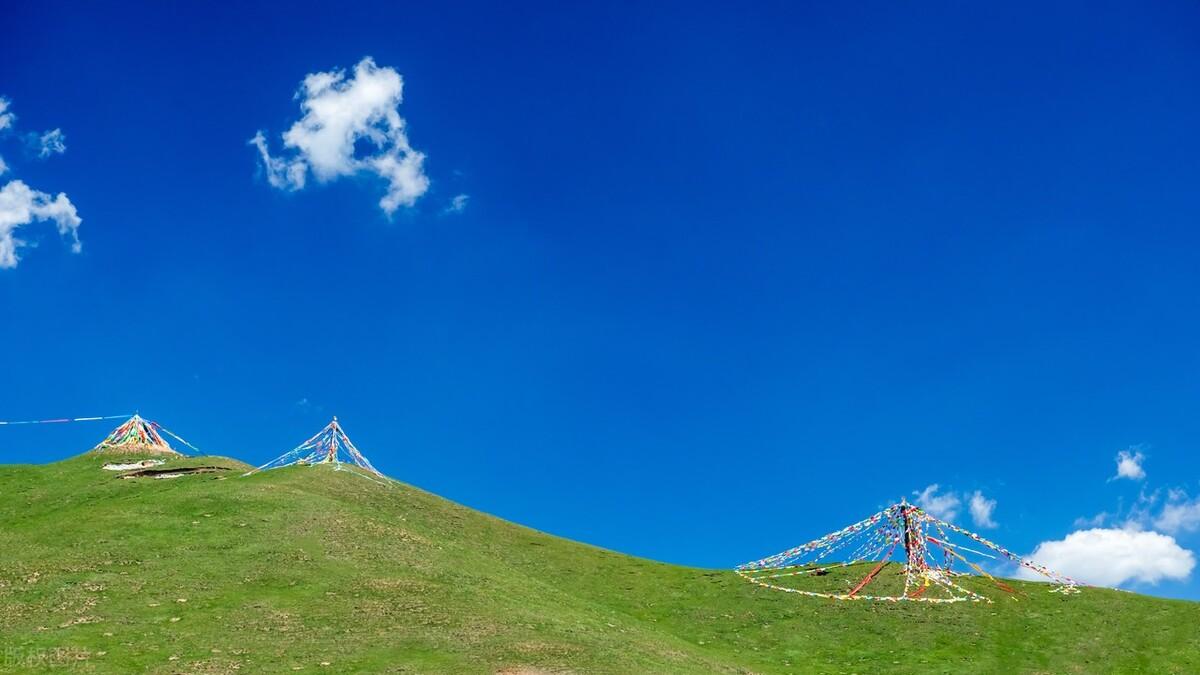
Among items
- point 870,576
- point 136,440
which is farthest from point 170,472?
point 870,576

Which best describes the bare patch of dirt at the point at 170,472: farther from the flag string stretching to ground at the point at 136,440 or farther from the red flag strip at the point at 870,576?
the red flag strip at the point at 870,576

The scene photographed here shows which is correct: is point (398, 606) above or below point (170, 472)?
below

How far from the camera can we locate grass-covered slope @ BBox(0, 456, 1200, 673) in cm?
3809

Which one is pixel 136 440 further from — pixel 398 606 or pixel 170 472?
pixel 398 606

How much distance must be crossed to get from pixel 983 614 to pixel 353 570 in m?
41.8

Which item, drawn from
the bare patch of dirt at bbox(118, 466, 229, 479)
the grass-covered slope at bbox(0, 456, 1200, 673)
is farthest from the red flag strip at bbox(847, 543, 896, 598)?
the bare patch of dirt at bbox(118, 466, 229, 479)

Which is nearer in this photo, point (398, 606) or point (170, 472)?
point (398, 606)

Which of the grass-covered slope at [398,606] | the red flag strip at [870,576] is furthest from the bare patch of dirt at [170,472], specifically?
the red flag strip at [870,576]

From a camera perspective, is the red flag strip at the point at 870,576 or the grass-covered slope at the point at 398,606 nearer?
the grass-covered slope at the point at 398,606

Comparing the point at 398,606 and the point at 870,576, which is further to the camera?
the point at 870,576

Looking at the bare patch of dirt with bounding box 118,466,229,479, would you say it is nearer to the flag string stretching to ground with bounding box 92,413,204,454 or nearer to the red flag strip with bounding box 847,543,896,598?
the flag string stretching to ground with bounding box 92,413,204,454

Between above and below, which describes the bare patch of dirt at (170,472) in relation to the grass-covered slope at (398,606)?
above

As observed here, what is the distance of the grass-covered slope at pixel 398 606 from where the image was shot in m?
38.1

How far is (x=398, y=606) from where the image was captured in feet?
147
